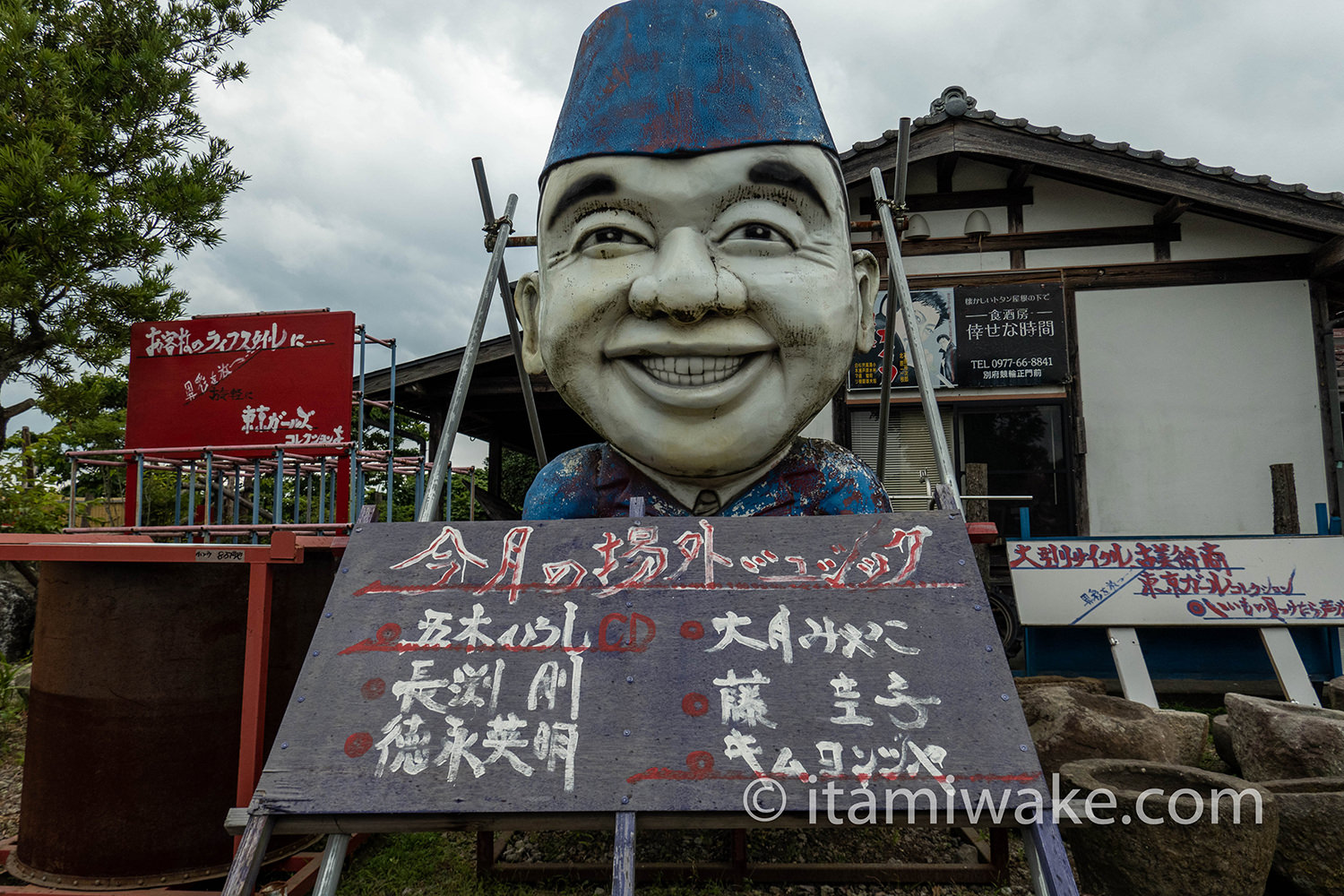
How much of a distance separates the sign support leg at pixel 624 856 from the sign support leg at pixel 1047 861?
2.34 ft

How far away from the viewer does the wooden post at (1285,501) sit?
500cm

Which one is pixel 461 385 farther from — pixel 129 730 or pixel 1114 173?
pixel 1114 173

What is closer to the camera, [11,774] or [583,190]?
[583,190]

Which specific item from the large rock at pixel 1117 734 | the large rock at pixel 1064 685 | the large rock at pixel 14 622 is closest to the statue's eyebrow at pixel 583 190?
the large rock at pixel 1117 734

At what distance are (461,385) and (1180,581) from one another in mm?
4581

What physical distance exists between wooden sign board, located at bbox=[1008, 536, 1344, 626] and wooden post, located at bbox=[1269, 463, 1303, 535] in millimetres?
289

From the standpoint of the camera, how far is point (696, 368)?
2291mm

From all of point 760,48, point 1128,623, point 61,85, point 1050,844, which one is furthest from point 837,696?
point 61,85

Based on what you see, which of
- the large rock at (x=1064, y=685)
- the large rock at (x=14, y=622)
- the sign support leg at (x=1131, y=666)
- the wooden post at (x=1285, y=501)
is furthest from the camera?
the large rock at (x=14, y=622)

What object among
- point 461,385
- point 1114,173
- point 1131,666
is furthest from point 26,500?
point 1114,173

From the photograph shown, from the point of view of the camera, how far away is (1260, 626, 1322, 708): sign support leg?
448cm

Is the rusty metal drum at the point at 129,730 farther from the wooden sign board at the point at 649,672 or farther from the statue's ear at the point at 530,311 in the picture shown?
the statue's ear at the point at 530,311

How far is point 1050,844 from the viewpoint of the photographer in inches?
56.1

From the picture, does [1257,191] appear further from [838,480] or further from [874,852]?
[874,852]
